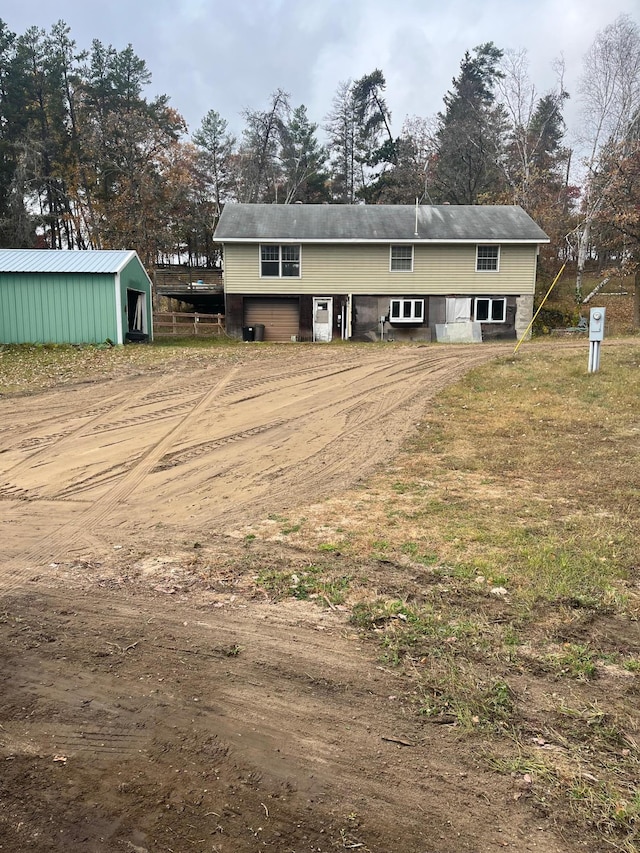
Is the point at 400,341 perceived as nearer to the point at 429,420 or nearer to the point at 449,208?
the point at 449,208

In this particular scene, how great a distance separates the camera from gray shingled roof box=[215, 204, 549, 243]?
84.4ft

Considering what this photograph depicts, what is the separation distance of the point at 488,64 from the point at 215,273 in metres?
26.9

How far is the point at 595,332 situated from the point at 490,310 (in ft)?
46.7

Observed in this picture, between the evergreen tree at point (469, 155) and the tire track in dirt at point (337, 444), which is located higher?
the evergreen tree at point (469, 155)

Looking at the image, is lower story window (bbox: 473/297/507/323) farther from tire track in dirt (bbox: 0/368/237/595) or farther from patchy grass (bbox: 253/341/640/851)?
tire track in dirt (bbox: 0/368/237/595)

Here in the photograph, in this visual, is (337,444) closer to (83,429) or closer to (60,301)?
(83,429)

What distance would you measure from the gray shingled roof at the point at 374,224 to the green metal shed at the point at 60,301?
664 centimetres

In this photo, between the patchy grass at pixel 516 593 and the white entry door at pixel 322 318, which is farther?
the white entry door at pixel 322 318

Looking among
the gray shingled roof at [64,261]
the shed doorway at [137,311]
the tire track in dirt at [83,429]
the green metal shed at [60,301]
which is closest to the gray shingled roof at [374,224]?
the shed doorway at [137,311]

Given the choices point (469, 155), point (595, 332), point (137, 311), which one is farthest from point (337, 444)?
point (469, 155)

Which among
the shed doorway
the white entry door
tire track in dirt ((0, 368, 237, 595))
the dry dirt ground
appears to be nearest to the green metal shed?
the shed doorway

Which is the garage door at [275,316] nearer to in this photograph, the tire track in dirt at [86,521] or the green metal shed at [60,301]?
the green metal shed at [60,301]

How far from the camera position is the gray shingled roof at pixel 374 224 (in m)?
25.7

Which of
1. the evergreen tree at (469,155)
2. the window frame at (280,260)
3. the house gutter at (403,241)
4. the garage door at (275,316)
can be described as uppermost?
the evergreen tree at (469,155)
